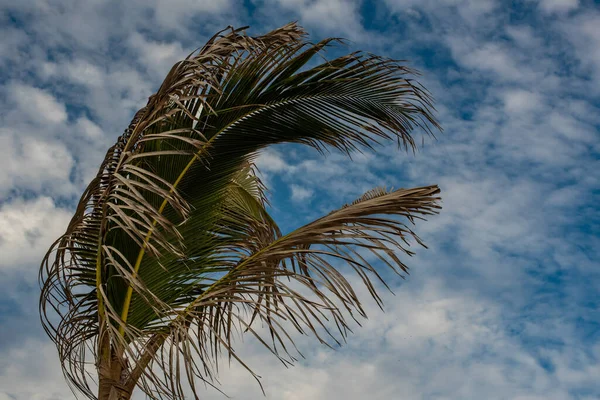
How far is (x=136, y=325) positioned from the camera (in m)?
5.16

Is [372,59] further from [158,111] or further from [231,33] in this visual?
[158,111]

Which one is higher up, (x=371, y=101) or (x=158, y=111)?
(x=371, y=101)

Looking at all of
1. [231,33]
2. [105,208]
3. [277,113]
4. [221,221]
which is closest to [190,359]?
[105,208]

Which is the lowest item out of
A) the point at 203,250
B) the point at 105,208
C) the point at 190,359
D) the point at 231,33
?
the point at 190,359

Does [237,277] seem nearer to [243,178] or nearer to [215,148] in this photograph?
[215,148]

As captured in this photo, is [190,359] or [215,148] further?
[215,148]

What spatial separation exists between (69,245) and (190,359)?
1.45 metres

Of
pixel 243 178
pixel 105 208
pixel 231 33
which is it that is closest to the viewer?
Result: pixel 105 208

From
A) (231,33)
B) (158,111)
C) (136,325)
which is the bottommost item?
(136,325)

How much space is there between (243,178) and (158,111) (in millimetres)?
2613

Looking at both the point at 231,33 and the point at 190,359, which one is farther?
the point at 231,33

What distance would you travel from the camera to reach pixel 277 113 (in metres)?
5.76

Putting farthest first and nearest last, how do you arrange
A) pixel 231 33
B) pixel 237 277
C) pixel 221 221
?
pixel 221 221
pixel 231 33
pixel 237 277

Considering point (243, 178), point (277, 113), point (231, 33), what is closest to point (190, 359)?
point (277, 113)
